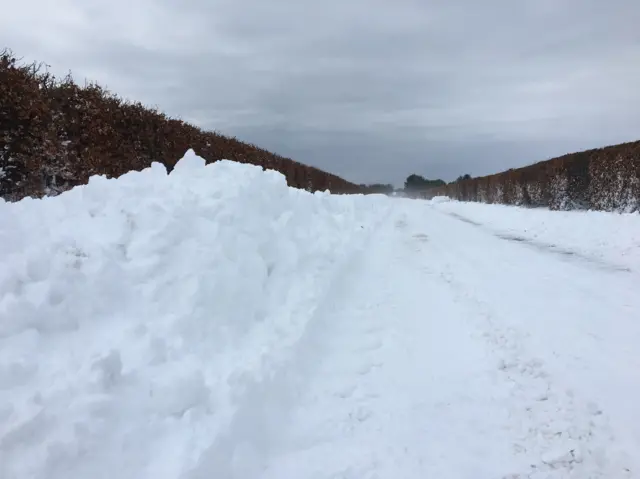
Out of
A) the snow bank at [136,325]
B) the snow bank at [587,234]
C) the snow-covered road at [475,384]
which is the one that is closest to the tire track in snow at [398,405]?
the snow-covered road at [475,384]

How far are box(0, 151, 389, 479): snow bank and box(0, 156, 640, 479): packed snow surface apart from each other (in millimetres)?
13

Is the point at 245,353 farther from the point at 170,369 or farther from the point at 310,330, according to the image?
the point at 310,330

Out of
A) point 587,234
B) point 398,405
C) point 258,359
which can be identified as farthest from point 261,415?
point 587,234

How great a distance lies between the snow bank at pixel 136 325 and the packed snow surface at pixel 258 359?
0.04 feet

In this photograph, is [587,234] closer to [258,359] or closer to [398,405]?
[398,405]

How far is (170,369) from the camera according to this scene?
3260 mm

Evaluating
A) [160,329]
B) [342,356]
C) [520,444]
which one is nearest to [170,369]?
[160,329]

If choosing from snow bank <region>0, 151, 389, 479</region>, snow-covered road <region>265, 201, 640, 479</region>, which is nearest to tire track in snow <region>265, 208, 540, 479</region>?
snow-covered road <region>265, 201, 640, 479</region>

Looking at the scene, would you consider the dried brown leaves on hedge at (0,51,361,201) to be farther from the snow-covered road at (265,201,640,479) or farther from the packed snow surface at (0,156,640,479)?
the snow-covered road at (265,201,640,479)

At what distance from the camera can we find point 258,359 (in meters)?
3.83

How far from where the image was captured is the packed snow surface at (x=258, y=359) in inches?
107

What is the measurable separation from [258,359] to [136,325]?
108cm

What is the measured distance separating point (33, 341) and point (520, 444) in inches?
139

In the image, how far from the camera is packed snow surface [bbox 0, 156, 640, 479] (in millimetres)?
2730
